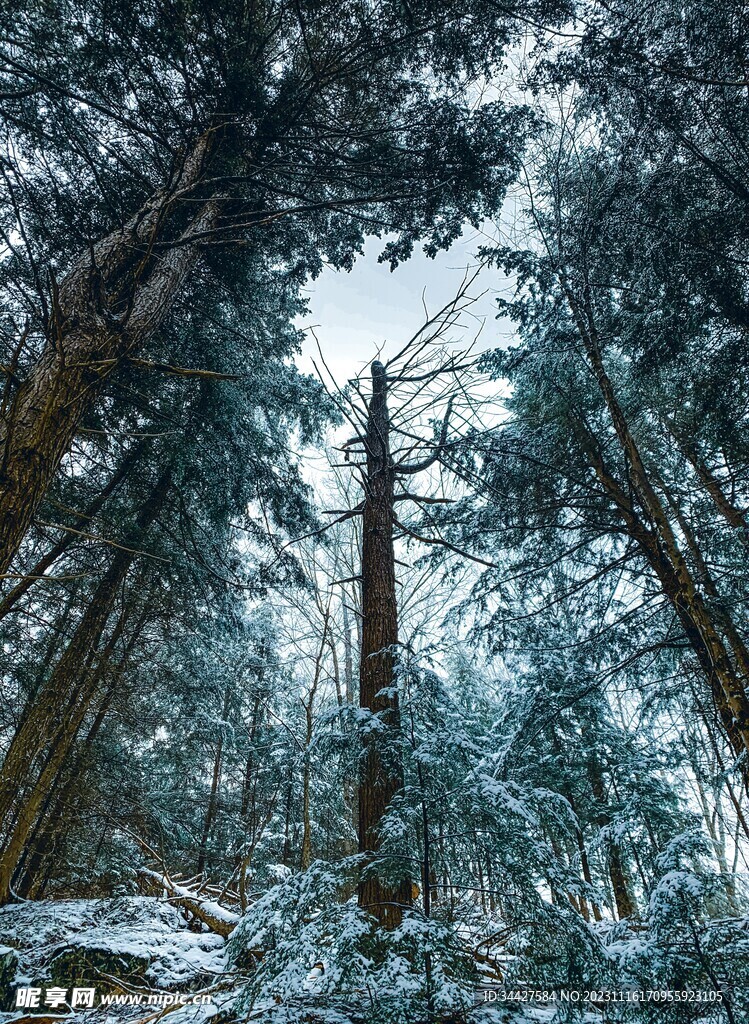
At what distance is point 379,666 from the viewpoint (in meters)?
3.57

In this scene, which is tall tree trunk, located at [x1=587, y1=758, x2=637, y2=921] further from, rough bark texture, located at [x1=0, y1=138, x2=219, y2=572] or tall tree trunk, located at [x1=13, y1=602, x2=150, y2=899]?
rough bark texture, located at [x1=0, y1=138, x2=219, y2=572]

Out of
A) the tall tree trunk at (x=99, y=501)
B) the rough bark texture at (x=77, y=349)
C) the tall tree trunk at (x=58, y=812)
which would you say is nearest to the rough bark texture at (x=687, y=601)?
the rough bark texture at (x=77, y=349)

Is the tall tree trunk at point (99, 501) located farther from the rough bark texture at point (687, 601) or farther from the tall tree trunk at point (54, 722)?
the rough bark texture at point (687, 601)

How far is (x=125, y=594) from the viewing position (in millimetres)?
7488

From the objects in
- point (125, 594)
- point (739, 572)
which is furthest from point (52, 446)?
point (739, 572)

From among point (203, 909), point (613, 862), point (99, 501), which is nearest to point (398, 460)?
point (99, 501)

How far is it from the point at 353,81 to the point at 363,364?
3.38 meters

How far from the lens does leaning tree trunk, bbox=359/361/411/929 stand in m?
→ 2.75

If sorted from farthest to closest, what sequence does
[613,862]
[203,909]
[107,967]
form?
[613,862], [203,909], [107,967]

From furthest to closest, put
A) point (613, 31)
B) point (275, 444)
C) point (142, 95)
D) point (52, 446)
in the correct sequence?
point (275, 444) → point (142, 95) → point (613, 31) → point (52, 446)

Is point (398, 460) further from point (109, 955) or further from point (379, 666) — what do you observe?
point (109, 955)

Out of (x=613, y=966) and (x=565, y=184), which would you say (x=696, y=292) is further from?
(x=613, y=966)

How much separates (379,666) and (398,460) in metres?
2.41

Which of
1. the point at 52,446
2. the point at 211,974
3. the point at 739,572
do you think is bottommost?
the point at 211,974
